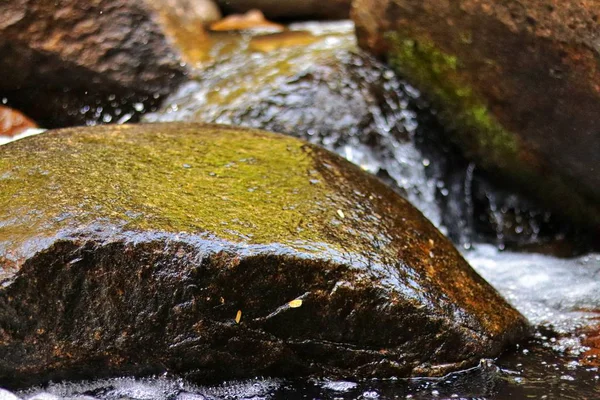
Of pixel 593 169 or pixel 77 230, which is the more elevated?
pixel 77 230

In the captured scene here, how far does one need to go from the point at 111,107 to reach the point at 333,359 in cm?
348

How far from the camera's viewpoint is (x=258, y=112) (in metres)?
4.88

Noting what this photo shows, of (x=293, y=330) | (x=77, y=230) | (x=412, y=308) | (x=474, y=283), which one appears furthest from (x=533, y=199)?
(x=77, y=230)

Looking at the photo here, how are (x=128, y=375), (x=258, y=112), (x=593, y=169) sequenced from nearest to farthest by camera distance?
(x=128, y=375)
(x=593, y=169)
(x=258, y=112)

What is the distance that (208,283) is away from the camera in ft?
8.48

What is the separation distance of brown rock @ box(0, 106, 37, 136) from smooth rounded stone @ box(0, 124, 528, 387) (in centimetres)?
165

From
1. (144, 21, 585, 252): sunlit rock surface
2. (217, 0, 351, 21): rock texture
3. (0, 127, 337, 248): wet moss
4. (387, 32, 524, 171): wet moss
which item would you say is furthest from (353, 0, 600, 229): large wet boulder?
(217, 0, 351, 21): rock texture

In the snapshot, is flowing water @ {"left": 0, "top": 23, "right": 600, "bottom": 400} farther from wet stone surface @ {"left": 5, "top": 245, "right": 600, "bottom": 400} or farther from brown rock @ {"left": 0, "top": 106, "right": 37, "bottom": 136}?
brown rock @ {"left": 0, "top": 106, "right": 37, "bottom": 136}

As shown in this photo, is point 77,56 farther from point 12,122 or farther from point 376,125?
point 376,125

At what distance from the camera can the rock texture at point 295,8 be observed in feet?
25.6

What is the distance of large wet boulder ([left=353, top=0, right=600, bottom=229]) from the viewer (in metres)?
3.78

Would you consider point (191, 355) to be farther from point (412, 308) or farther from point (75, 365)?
point (412, 308)

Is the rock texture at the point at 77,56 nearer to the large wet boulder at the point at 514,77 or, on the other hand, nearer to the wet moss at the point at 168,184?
the large wet boulder at the point at 514,77

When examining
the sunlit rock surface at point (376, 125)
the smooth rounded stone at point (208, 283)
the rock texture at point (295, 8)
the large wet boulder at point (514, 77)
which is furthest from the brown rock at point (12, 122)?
the rock texture at point (295, 8)
